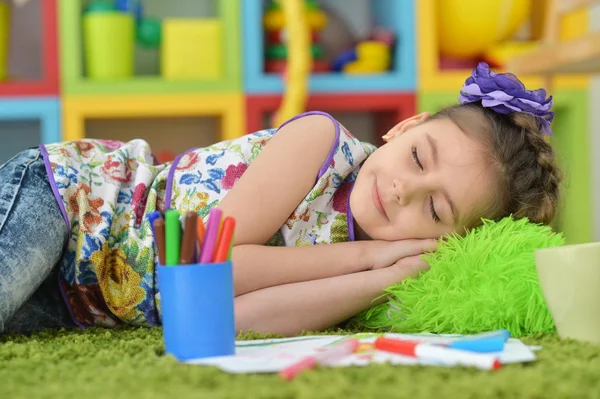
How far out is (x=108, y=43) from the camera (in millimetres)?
2438

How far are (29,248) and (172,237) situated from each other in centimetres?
40

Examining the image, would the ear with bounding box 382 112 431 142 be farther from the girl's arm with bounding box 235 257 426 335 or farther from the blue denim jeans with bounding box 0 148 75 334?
the blue denim jeans with bounding box 0 148 75 334

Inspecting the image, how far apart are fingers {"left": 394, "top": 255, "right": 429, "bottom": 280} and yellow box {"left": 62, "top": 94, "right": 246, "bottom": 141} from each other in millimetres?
1470

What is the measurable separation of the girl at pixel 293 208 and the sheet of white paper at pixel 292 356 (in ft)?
0.59

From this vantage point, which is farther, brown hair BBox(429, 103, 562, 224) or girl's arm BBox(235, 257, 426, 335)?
brown hair BBox(429, 103, 562, 224)

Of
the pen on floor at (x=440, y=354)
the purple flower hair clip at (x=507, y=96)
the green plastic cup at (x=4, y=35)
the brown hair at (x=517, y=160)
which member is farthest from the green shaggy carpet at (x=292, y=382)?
the green plastic cup at (x=4, y=35)

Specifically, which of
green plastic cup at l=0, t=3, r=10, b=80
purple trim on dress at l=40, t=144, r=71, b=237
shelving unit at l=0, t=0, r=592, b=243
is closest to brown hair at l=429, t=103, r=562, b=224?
purple trim on dress at l=40, t=144, r=71, b=237

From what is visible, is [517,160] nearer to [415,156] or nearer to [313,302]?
[415,156]

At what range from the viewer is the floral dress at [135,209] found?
1.15 metres

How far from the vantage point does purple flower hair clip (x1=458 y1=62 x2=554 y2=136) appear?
118cm

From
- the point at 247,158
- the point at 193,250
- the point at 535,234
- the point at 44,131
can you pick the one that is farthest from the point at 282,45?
the point at 193,250

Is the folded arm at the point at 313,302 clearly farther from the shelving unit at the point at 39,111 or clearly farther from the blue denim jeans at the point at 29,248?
the shelving unit at the point at 39,111

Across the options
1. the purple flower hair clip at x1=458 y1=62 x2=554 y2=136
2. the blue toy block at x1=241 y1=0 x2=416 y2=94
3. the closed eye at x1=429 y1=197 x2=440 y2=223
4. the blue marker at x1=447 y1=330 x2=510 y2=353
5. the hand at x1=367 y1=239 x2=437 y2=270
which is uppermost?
the blue toy block at x1=241 y1=0 x2=416 y2=94

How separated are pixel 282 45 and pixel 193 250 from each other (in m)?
1.92
